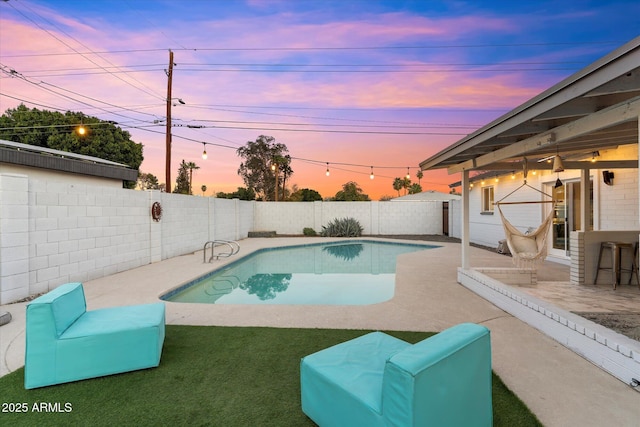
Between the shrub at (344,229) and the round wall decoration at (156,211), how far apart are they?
834 cm

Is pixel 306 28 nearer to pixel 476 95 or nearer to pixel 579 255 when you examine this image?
pixel 476 95

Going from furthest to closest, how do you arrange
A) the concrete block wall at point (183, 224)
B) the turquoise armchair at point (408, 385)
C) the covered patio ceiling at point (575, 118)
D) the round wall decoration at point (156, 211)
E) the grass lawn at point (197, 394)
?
the concrete block wall at point (183, 224) < the round wall decoration at point (156, 211) < the covered patio ceiling at point (575, 118) < the grass lawn at point (197, 394) < the turquoise armchair at point (408, 385)

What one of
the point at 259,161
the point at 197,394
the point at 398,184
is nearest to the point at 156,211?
the point at 197,394

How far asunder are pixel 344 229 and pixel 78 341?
13.1 meters

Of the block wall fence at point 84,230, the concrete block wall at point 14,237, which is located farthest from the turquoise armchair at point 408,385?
the block wall fence at point 84,230

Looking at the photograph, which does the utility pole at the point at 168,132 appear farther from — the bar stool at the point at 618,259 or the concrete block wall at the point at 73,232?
the bar stool at the point at 618,259

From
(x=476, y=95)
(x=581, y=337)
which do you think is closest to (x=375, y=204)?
(x=476, y=95)

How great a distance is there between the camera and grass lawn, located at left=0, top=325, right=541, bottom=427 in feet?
6.68

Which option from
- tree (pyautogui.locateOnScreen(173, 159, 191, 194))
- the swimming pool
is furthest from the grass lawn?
tree (pyautogui.locateOnScreen(173, 159, 191, 194))

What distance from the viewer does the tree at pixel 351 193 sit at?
31859mm

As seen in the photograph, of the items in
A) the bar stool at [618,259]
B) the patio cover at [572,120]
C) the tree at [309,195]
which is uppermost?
the tree at [309,195]

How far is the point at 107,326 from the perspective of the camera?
8.66 feet

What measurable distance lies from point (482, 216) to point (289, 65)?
9720 millimetres

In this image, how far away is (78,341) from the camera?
2.48 meters
